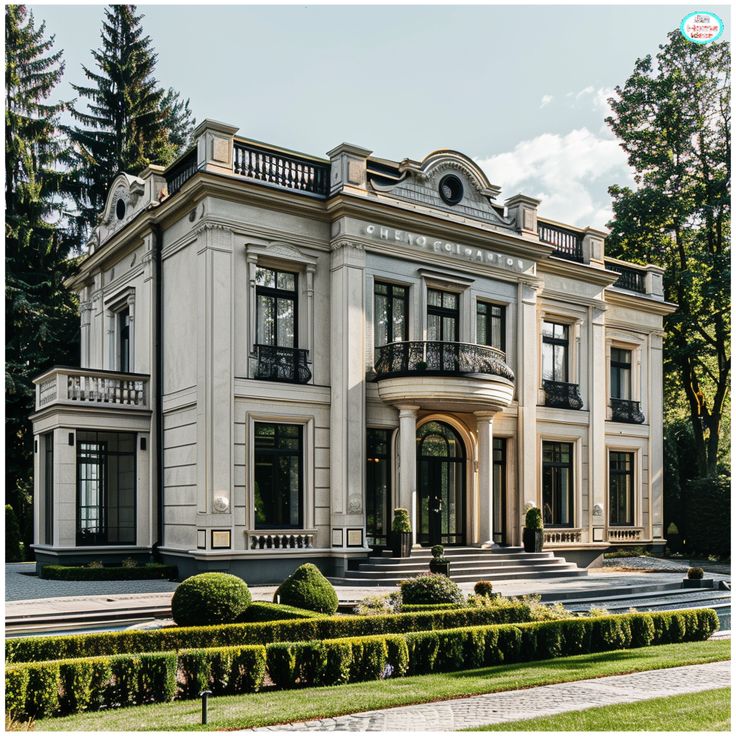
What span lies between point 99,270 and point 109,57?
1904cm

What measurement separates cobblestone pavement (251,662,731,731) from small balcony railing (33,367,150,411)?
1501 cm

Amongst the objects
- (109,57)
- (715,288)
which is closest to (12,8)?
(109,57)

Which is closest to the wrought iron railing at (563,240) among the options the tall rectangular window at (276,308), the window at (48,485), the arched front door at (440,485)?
the arched front door at (440,485)

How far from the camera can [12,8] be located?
3503cm

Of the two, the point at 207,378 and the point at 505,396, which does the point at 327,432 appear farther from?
the point at 505,396

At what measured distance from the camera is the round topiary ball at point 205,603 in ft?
40.3

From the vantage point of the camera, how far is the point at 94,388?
2214 cm

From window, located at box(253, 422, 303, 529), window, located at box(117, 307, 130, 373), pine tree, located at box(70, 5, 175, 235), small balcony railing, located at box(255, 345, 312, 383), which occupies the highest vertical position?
pine tree, located at box(70, 5, 175, 235)

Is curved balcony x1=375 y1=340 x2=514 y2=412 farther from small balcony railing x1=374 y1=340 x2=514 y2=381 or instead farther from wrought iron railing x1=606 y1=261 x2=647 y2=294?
wrought iron railing x1=606 y1=261 x2=647 y2=294

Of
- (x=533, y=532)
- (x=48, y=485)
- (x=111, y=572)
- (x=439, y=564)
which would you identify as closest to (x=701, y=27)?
(x=439, y=564)

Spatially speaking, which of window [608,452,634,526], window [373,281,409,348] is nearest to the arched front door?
window [373,281,409,348]

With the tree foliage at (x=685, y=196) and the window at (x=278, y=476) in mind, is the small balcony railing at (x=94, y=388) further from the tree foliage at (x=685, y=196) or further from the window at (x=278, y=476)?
the tree foliage at (x=685, y=196)

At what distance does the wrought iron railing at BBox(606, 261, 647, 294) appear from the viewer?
30703mm

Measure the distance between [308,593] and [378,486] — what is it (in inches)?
368
